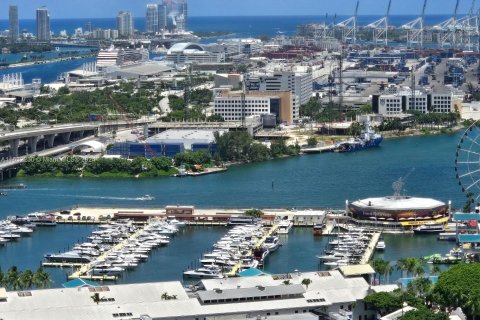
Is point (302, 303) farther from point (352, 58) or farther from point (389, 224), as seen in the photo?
point (352, 58)

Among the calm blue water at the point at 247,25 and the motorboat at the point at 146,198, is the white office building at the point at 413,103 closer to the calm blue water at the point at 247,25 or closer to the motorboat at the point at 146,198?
the motorboat at the point at 146,198

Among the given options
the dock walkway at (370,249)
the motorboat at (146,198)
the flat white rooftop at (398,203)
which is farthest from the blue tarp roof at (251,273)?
the motorboat at (146,198)

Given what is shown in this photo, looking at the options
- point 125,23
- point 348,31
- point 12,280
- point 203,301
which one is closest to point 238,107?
point 12,280

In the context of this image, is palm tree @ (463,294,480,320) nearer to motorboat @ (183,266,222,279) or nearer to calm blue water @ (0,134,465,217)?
motorboat @ (183,266,222,279)

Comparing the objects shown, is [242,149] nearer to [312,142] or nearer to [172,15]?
[312,142]

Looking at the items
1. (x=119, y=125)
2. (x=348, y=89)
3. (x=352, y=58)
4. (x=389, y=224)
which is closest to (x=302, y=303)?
(x=389, y=224)
